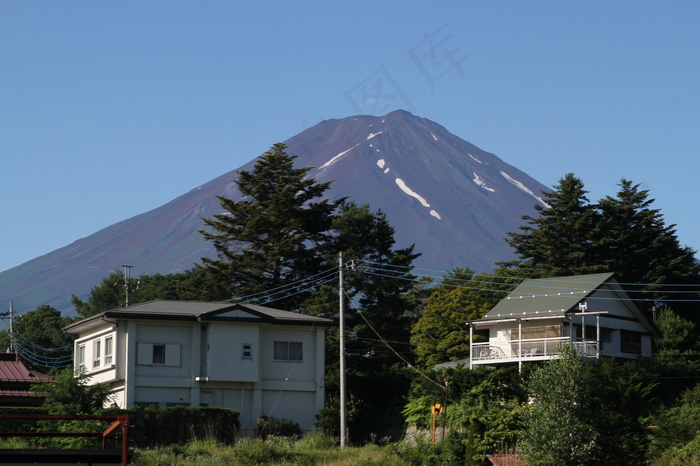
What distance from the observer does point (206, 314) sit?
48812 millimetres

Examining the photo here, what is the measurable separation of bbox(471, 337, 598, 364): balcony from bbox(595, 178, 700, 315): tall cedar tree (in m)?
10.2

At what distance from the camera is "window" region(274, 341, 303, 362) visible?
51.0 metres

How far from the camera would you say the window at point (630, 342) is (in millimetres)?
57281

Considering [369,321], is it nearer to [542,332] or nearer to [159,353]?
[542,332]

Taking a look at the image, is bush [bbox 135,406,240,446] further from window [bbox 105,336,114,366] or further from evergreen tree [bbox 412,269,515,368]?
evergreen tree [bbox 412,269,515,368]

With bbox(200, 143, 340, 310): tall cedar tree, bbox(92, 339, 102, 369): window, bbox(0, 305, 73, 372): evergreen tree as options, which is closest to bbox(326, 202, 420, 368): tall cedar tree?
bbox(200, 143, 340, 310): tall cedar tree

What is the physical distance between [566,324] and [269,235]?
23594mm

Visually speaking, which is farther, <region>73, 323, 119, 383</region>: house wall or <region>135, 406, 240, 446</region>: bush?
<region>73, 323, 119, 383</region>: house wall

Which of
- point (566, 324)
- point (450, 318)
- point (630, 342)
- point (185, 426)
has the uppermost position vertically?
point (450, 318)

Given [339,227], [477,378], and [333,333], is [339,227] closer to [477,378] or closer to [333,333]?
[333,333]

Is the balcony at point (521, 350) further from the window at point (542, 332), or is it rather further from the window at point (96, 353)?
the window at point (96, 353)

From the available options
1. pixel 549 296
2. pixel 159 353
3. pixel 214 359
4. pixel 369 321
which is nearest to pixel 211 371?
pixel 214 359

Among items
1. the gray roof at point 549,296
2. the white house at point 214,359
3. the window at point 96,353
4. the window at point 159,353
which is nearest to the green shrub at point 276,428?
the white house at point 214,359

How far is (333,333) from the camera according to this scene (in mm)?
63594
